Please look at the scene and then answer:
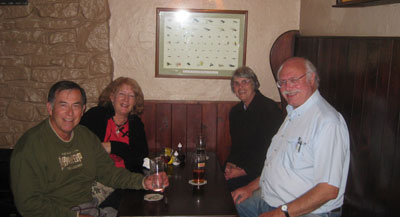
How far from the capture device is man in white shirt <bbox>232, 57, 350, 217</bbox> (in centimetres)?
169

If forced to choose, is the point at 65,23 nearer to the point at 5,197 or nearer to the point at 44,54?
the point at 44,54

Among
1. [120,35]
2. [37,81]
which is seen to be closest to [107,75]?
[120,35]

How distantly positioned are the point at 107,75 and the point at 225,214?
1.99m

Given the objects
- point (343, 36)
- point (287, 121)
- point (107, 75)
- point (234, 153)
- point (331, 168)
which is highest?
point (343, 36)

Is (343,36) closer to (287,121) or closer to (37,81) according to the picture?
(287,121)

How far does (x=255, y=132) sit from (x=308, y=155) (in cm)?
104

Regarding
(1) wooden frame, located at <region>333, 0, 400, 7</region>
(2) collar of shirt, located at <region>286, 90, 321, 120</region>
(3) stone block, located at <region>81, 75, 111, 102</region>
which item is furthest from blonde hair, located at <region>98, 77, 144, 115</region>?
(1) wooden frame, located at <region>333, 0, 400, 7</region>

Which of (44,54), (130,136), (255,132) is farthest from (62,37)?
(255,132)

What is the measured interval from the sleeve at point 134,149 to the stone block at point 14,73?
3.96 ft

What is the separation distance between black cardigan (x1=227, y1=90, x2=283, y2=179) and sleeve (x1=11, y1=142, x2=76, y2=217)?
1565 millimetres

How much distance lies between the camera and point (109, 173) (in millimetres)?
2090

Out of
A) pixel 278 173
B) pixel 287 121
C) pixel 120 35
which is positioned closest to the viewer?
pixel 278 173

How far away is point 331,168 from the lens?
5.49 feet

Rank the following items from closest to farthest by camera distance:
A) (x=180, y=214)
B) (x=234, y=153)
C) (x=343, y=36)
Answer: (x=180, y=214), (x=343, y=36), (x=234, y=153)
